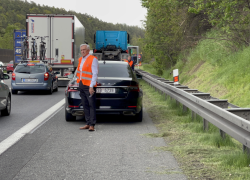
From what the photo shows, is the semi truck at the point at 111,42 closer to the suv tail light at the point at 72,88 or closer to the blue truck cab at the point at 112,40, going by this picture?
the blue truck cab at the point at 112,40

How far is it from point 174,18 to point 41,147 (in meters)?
17.4

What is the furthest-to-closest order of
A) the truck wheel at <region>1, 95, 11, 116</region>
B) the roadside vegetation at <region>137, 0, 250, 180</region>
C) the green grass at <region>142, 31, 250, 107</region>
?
1. the green grass at <region>142, 31, 250, 107</region>
2. the truck wheel at <region>1, 95, 11, 116</region>
3. the roadside vegetation at <region>137, 0, 250, 180</region>

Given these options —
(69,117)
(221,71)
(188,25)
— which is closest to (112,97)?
(69,117)

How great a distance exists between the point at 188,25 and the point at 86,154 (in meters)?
17.7

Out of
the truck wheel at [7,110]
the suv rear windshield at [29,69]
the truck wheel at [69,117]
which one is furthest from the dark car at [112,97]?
the suv rear windshield at [29,69]

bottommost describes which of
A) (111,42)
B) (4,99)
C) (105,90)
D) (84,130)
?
(84,130)

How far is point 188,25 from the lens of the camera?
2294 cm

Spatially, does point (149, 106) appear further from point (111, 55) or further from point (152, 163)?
point (111, 55)

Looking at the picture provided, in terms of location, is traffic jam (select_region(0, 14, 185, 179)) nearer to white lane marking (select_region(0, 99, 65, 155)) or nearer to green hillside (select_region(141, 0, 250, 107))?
white lane marking (select_region(0, 99, 65, 155))

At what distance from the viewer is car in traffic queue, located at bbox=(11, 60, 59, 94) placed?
58.3ft

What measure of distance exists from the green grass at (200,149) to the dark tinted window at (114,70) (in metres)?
1.32

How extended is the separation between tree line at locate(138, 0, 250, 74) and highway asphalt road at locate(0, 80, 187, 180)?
6.38m

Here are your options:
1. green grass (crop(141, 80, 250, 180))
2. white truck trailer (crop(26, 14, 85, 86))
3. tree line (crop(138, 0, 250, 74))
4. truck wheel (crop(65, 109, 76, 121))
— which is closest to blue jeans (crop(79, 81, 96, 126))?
truck wheel (crop(65, 109, 76, 121))

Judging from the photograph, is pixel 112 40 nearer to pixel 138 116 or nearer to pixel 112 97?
pixel 138 116
